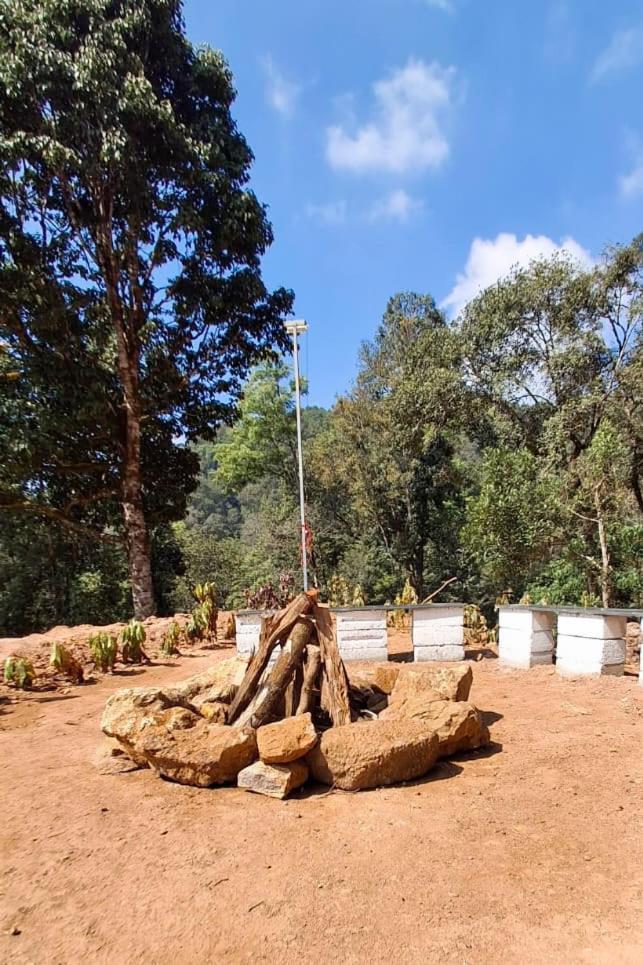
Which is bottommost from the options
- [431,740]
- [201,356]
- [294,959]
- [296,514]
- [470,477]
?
[294,959]

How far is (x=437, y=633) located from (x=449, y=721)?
2905mm

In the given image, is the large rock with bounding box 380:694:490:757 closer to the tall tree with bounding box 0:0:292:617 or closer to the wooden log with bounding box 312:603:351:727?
the wooden log with bounding box 312:603:351:727

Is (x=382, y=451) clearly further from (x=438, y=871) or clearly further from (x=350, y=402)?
(x=438, y=871)

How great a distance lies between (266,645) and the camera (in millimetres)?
4652

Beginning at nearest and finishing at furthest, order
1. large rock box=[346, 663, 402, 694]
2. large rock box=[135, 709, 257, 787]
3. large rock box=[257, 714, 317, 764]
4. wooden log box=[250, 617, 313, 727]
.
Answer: large rock box=[257, 714, 317, 764] < large rock box=[135, 709, 257, 787] < wooden log box=[250, 617, 313, 727] < large rock box=[346, 663, 402, 694]

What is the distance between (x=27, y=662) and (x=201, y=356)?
8160 mm

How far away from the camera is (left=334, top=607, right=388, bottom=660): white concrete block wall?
6.95m

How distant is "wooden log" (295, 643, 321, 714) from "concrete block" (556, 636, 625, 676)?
10.4ft

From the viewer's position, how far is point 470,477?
2102 cm

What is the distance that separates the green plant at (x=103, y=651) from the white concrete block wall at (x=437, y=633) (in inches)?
168

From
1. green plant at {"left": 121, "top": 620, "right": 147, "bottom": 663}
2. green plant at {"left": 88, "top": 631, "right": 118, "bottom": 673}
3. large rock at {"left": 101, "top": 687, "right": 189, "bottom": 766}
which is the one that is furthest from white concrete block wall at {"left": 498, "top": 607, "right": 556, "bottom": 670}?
green plant at {"left": 88, "top": 631, "right": 118, "bottom": 673}

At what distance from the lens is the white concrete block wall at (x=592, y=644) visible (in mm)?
5719

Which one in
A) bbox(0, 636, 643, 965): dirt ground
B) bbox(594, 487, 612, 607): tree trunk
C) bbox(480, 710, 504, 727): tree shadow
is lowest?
bbox(0, 636, 643, 965): dirt ground

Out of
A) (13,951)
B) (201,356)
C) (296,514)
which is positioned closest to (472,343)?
(201,356)
